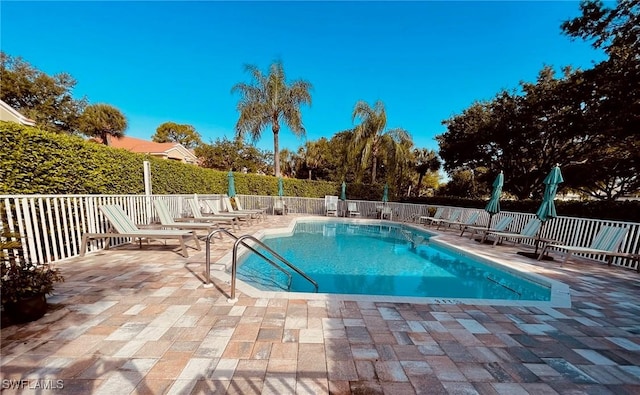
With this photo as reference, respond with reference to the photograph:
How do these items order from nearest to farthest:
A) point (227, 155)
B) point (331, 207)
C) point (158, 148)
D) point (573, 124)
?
point (573, 124) → point (331, 207) → point (158, 148) → point (227, 155)

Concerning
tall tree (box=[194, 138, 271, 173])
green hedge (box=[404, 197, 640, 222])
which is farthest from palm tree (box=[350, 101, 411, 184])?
tall tree (box=[194, 138, 271, 173])

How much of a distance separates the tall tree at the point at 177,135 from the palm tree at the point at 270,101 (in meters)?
28.1

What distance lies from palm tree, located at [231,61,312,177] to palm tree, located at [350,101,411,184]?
143 inches

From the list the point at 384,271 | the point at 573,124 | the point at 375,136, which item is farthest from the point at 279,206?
the point at 573,124

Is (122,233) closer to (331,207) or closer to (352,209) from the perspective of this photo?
(331,207)

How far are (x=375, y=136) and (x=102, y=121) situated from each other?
2278cm

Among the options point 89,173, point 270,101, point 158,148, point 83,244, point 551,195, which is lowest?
point 83,244

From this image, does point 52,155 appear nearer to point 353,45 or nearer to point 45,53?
point 353,45

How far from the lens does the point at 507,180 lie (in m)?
15.8

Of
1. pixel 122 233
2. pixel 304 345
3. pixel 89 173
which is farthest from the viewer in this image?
pixel 89 173

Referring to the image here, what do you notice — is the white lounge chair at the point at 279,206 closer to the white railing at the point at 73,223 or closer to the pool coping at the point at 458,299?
the white railing at the point at 73,223

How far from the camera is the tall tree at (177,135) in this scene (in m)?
38.3

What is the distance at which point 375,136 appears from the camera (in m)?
16.0

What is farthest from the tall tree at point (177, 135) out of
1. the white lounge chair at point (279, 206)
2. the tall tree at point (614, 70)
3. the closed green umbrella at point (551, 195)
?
the closed green umbrella at point (551, 195)
